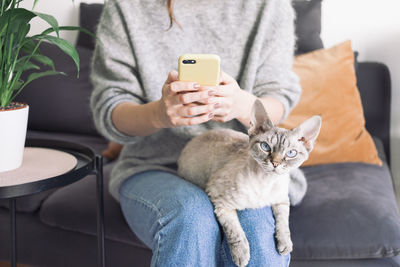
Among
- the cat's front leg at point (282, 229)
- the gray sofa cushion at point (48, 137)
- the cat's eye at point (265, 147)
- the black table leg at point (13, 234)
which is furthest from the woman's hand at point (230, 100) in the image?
the gray sofa cushion at point (48, 137)

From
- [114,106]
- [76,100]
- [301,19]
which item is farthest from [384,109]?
[76,100]

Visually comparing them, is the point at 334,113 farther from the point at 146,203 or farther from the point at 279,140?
the point at 146,203

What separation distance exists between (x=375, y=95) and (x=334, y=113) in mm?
394

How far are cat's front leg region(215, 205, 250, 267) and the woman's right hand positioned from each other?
0.71 ft

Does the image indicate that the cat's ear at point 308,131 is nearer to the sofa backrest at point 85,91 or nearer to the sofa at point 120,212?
the sofa at point 120,212

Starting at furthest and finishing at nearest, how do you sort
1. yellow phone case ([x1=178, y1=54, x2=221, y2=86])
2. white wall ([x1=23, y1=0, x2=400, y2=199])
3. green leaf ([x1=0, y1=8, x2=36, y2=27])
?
1. white wall ([x1=23, y1=0, x2=400, y2=199])
2. green leaf ([x1=0, y1=8, x2=36, y2=27])
3. yellow phone case ([x1=178, y1=54, x2=221, y2=86])

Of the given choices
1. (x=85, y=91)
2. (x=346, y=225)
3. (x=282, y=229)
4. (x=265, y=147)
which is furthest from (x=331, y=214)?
(x=85, y=91)

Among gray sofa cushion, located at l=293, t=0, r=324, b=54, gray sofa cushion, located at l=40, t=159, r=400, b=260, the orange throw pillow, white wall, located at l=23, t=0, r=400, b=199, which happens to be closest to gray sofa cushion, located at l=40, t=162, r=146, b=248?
gray sofa cushion, located at l=40, t=159, r=400, b=260

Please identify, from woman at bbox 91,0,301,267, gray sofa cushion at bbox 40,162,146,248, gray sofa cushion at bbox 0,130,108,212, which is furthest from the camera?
gray sofa cushion at bbox 0,130,108,212

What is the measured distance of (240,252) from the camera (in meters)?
0.85

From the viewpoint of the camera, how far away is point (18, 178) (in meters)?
0.99

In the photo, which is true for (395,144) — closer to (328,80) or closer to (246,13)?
(328,80)

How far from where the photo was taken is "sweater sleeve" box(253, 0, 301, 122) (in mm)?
1217

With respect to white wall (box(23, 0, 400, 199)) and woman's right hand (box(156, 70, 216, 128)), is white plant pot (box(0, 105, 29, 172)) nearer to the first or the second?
woman's right hand (box(156, 70, 216, 128))
